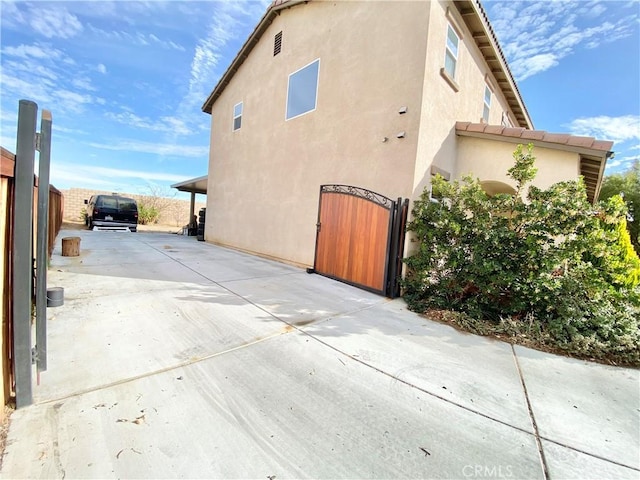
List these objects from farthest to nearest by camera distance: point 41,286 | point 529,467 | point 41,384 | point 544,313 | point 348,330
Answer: point 544,313
point 348,330
point 41,384
point 41,286
point 529,467

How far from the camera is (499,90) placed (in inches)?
387

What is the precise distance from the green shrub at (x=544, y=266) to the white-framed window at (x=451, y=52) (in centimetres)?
308

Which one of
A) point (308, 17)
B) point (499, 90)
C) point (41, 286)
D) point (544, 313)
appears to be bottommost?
point (544, 313)

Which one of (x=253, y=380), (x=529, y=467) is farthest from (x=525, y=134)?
(x=253, y=380)

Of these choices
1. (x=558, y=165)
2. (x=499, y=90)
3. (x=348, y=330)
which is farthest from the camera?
(x=499, y=90)

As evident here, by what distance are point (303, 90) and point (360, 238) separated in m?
5.10

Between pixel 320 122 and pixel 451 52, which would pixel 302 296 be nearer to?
pixel 320 122

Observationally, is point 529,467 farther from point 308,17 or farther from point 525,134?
point 308,17

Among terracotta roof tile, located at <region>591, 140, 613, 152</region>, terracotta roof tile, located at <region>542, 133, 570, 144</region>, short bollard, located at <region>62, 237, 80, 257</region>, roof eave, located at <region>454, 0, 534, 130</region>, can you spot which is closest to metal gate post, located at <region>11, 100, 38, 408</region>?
short bollard, located at <region>62, 237, 80, 257</region>

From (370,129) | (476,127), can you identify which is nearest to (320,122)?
(370,129)

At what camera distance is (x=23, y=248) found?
6.10 ft

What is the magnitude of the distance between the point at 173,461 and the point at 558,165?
778cm

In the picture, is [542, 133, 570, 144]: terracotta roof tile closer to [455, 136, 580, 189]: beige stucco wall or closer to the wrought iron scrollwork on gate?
[455, 136, 580, 189]: beige stucco wall

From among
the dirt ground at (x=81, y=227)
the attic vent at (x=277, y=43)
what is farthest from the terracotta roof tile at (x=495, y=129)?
the dirt ground at (x=81, y=227)
